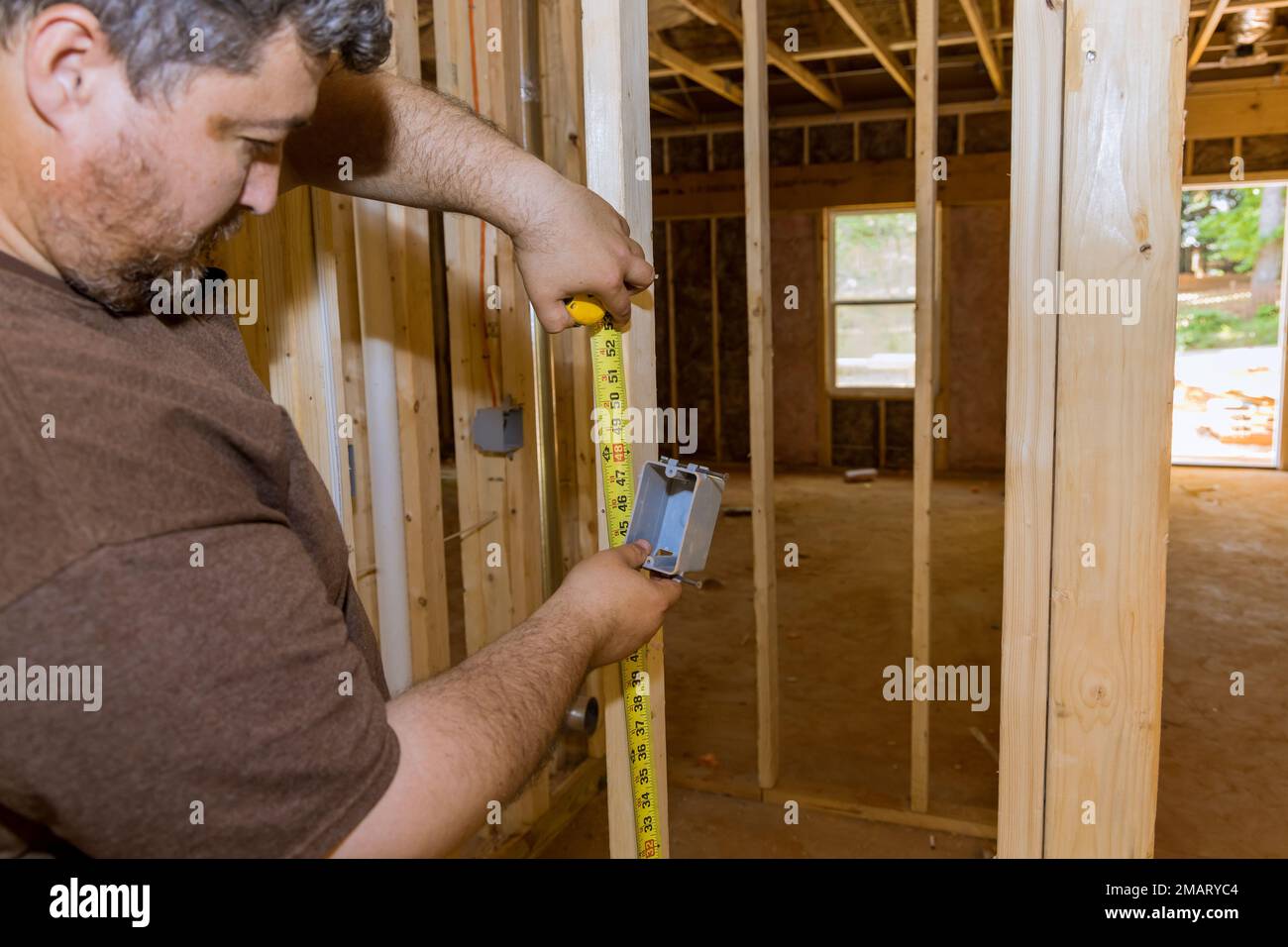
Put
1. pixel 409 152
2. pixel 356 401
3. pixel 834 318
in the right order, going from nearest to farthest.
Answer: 1. pixel 409 152
2. pixel 356 401
3. pixel 834 318

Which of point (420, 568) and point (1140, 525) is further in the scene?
point (420, 568)

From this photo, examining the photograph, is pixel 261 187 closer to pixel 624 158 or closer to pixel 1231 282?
pixel 624 158

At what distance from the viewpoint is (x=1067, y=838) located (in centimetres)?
95

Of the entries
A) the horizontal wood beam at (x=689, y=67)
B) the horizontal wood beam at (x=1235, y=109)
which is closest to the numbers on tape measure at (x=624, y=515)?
the horizontal wood beam at (x=689, y=67)

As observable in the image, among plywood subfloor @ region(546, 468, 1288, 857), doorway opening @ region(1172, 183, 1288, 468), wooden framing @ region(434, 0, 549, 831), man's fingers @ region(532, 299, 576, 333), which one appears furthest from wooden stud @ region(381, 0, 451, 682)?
doorway opening @ region(1172, 183, 1288, 468)

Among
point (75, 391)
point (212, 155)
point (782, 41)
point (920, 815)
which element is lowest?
point (920, 815)

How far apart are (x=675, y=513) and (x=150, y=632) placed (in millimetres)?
615

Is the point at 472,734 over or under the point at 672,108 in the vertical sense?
under

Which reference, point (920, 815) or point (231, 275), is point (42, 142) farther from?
point (920, 815)

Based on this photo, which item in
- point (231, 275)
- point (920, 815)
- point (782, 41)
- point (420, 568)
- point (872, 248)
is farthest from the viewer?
point (872, 248)

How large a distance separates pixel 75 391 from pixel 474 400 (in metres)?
2.12

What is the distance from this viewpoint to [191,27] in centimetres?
80

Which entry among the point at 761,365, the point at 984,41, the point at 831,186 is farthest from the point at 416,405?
the point at 831,186
